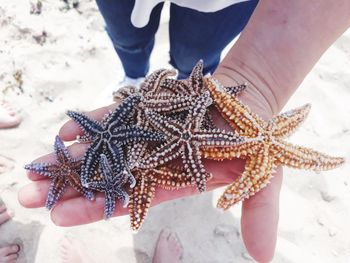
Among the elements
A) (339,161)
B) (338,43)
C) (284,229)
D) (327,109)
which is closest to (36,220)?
(284,229)

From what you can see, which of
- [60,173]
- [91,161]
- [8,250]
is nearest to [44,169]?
[60,173]

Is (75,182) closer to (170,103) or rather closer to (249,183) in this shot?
(170,103)

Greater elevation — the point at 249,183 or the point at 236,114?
the point at 236,114

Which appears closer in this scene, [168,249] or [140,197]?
[140,197]

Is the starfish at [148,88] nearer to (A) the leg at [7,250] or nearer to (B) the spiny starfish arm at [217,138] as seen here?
(B) the spiny starfish arm at [217,138]

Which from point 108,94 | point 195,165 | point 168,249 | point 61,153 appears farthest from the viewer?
point 108,94

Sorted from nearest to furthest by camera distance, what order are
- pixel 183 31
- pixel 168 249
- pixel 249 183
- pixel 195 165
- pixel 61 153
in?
pixel 249 183 < pixel 195 165 < pixel 61 153 < pixel 183 31 < pixel 168 249
